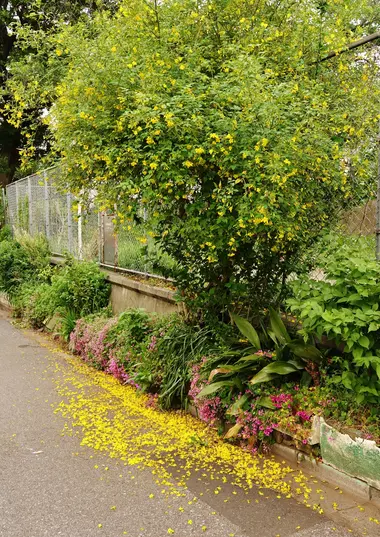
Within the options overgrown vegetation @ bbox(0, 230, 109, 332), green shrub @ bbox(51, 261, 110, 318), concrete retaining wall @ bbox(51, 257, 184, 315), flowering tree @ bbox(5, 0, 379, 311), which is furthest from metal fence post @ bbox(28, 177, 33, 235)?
flowering tree @ bbox(5, 0, 379, 311)

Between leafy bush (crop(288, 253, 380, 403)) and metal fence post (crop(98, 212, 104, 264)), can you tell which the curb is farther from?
metal fence post (crop(98, 212, 104, 264))

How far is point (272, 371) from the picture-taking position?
418 centimetres

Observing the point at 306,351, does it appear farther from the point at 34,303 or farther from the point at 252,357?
the point at 34,303

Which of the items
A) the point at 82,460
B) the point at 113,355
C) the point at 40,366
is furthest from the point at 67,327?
the point at 82,460

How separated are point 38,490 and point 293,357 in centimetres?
215

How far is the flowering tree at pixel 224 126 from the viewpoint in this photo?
4.07m

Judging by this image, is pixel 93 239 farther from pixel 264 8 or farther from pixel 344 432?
pixel 344 432

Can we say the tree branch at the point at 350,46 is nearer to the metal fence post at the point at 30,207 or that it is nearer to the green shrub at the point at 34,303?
the green shrub at the point at 34,303

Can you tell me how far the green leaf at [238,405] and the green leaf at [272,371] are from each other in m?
0.15

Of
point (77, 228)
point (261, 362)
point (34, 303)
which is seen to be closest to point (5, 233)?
point (77, 228)

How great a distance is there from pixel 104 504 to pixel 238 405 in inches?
50.2

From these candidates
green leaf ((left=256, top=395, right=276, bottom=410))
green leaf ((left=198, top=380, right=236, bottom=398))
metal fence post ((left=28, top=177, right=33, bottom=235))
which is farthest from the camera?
metal fence post ((left=28, top=177, right=33, bottom=235))

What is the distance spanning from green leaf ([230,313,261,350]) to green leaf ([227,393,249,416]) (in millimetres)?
492

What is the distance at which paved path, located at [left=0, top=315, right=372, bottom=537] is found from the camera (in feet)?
10.4
